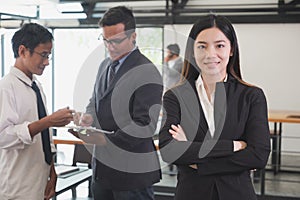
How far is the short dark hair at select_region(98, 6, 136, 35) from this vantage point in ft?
6.46

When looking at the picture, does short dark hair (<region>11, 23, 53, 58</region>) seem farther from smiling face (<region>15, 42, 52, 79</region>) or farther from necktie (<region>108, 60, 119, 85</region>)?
necktie (<region>108, 60, 119, 85</region>)

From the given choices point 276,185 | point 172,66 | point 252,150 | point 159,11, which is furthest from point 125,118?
point 159,11

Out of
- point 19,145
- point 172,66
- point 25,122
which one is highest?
point 172,66

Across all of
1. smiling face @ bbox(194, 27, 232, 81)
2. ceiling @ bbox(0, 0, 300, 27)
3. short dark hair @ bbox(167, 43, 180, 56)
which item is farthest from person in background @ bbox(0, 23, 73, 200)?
short dark hair @ bbox(167, 43, 180, 56)

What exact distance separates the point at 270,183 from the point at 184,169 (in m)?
4.02

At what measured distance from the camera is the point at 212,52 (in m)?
1.63

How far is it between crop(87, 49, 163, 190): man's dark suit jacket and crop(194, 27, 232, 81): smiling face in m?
0.35

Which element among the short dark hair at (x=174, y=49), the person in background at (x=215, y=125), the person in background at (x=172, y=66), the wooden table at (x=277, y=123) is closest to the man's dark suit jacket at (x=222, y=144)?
the person in background at (x=215, y=125)

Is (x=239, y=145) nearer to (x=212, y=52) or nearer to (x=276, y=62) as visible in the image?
(x=212, y=52)

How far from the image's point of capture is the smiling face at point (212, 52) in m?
1.64

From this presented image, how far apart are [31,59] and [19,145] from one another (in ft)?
1.38

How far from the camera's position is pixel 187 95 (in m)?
1.71

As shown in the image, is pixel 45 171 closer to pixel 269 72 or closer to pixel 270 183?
pixel 270 183

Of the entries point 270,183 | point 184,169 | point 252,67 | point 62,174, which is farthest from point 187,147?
point 252,67
